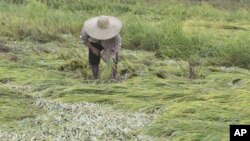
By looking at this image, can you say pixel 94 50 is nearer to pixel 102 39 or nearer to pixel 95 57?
pixel 95 57

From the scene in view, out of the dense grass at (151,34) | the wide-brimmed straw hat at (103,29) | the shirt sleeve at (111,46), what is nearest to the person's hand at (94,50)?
the shirt sleeve at (111,46)

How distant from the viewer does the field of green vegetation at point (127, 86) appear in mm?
4797

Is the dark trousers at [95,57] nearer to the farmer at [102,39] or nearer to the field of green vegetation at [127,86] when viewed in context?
the farmer at [102,39]

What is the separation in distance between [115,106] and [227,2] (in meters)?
18.6

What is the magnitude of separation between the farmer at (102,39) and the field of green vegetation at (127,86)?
230 mm

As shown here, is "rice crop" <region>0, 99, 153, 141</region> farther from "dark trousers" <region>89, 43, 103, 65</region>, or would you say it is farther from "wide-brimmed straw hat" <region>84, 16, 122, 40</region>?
"dark trousers" <region>89, 43, 103, 65</region>

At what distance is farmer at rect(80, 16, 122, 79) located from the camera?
676 centimetres

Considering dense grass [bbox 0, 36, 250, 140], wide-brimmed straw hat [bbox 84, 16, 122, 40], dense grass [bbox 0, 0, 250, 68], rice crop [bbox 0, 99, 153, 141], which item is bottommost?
dense grass [bbox 0, 0, 250, 68]

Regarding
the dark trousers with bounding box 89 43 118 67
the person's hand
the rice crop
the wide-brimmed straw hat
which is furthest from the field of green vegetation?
the wide-brimmed straw hat

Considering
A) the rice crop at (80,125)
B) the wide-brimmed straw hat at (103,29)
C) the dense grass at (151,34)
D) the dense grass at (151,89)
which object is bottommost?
the dense grass at (151,34)

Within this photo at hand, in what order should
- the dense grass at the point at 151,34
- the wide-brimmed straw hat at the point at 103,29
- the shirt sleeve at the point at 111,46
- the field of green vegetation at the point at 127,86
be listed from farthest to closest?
the dense grass at the point at 151,34 → the shirt sleeve at the point at 111,46 → the wide-brimmed straw hat at the point at 103,29 → the field of green vegetation at the point at 127,86

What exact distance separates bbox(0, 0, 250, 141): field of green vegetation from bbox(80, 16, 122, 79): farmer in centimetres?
23

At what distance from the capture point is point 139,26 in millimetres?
10898

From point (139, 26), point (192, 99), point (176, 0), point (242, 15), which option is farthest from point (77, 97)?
point (176, 0)
